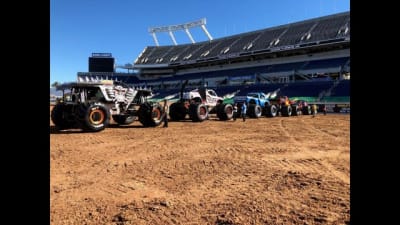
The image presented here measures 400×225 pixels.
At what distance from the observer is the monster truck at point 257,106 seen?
809 inches

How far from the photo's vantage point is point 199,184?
5074 millimetres

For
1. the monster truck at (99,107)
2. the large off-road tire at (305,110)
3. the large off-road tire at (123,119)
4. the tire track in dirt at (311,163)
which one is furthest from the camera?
the large off-road tire at (305,110)

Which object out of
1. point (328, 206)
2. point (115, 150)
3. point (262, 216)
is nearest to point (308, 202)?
point (328, 206)

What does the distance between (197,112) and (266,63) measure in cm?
4309

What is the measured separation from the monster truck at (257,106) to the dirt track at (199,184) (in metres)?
11.8

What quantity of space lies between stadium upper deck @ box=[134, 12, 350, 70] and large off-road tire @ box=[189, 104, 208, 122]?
109ft

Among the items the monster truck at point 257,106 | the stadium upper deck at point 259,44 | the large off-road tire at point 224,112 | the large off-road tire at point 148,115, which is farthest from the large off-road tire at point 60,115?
the stadium upper deck at point 259,44

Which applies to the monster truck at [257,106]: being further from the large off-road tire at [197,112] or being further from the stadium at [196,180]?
the stadium at [196,180]

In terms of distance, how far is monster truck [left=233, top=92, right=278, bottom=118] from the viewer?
20547mm

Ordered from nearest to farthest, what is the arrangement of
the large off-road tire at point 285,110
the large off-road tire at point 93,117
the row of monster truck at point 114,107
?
the large off-road tire at point 93,117 → the row of monster truck at point 114,107 → the large off-road tire at point 285,110

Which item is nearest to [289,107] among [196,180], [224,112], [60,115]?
[224,112]

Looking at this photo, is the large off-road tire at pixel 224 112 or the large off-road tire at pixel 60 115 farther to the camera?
the large off-road tire at pixel 224 112

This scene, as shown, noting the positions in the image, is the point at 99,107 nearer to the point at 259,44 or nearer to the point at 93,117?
the point at 93,117
